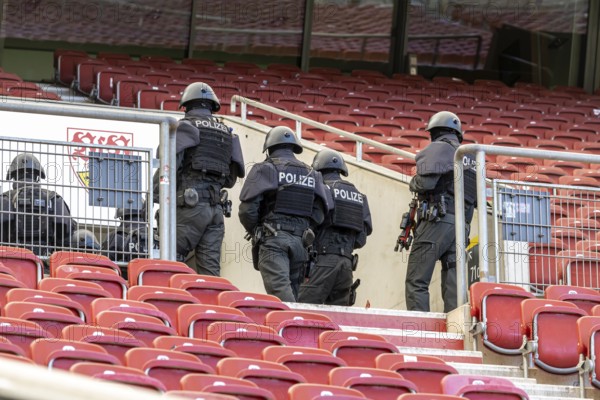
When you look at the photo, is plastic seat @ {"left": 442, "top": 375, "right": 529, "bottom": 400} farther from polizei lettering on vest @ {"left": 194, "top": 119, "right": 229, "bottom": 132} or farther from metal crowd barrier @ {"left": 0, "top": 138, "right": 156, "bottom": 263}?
polizei lettering on vest @ {"left": 194, "top": 119, "right": 229, "bottom": 132}

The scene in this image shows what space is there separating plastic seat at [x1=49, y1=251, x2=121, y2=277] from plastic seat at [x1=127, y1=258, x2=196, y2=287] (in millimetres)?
120

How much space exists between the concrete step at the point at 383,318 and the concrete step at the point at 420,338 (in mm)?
142

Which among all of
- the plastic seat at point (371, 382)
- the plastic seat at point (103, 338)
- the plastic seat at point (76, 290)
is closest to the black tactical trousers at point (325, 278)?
the plastic seat at point (76, 290)

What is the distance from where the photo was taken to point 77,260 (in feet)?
30.1

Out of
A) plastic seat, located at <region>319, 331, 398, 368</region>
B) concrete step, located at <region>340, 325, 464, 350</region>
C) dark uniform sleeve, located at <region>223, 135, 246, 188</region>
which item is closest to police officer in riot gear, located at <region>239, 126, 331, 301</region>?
dark uniform sleeve, located at <region>223, 135, 246, 188</region>

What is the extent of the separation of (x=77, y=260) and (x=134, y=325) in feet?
5.69

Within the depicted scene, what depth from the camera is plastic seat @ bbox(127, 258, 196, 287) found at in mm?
9156

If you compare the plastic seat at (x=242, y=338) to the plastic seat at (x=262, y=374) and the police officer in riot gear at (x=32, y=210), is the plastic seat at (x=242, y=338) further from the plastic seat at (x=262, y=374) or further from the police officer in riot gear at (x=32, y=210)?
the police officer in riot gear at (x=32, y=210)

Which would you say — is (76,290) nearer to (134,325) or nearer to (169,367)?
(134,325)

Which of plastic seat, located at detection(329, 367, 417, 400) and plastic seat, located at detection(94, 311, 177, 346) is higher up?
plastic seat, located at detection(94, 311, 177, 346)

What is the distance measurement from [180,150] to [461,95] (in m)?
10.6

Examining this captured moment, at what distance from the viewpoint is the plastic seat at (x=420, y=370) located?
305 inches

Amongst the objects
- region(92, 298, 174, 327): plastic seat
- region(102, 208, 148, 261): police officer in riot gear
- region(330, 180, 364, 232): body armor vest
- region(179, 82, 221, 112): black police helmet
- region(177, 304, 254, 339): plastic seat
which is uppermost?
region(179, 82, 221, 112): black police helmet

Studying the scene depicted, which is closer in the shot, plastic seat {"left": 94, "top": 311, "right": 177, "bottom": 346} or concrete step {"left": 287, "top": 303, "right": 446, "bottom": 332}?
plastic seat {"left": 94, "top": 311, "right": 177, "bottom": 346}
